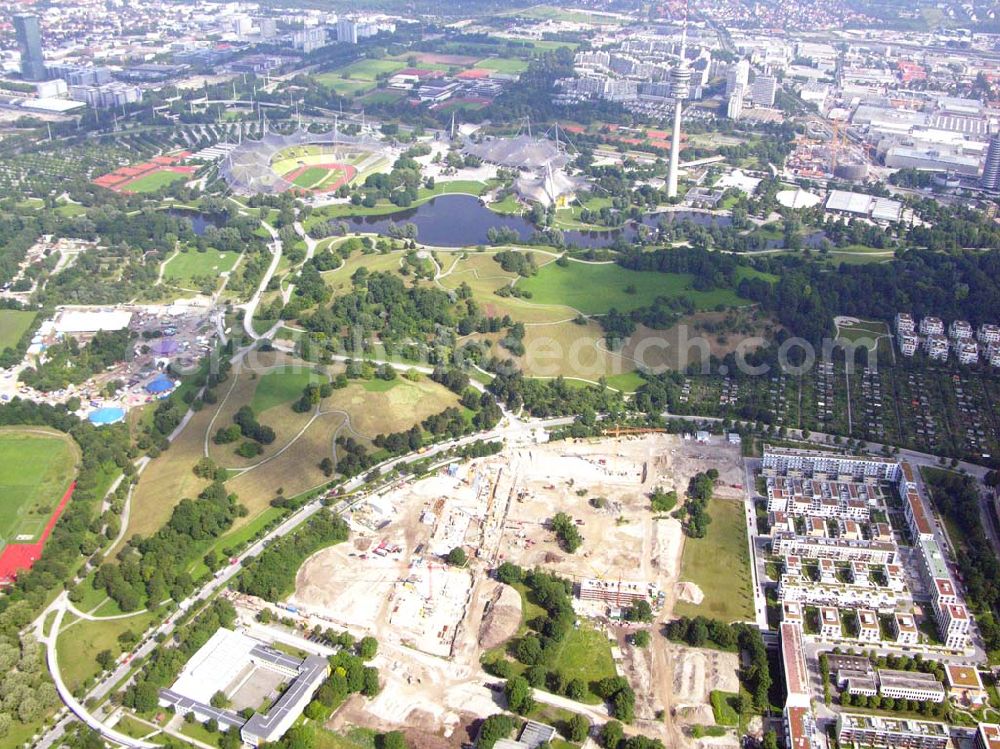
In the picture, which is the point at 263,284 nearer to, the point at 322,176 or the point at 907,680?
the point at 322,176

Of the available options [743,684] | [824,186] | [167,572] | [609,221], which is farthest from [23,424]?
Answer: [824,186]

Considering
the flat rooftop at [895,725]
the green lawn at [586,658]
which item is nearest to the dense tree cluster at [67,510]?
the green lawn at [586,658]

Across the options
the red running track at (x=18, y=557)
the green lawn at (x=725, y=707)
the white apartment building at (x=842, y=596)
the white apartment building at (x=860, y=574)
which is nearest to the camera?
the green lawn at (x=725, y=707)

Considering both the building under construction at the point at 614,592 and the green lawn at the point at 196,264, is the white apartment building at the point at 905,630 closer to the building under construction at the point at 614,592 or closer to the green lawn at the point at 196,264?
the building under construction at the point at 614,592

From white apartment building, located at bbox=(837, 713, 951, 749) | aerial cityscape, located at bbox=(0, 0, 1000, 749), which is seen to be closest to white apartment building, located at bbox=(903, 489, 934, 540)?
aerial cityscape, located at bbox=(0, 0, 1000, 749)

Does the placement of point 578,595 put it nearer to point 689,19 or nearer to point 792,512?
point 792,512

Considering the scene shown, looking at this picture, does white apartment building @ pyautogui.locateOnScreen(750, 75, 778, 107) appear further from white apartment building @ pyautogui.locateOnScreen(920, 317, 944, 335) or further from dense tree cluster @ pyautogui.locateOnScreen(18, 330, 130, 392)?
dense tree cluster @ pyautogui.locateOnScreen(18, 330, 130, 392)
